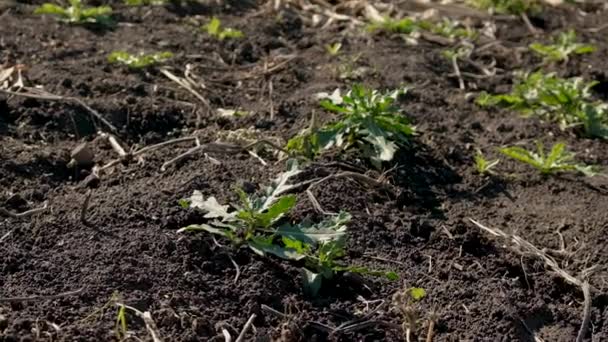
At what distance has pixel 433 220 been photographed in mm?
3771

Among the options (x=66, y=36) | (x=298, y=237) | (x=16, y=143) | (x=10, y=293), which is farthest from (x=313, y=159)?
(x=66, y=36)

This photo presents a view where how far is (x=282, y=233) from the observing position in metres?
3.25

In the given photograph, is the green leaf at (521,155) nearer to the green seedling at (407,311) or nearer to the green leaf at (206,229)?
the green seedling at (407,311)

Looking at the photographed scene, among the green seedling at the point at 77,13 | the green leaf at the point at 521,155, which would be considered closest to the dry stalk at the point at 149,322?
the green leaf at the point at 521,155

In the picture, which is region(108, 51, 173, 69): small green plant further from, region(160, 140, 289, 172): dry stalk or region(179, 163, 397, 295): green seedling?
region(179, 163, 397, 295): green seedling

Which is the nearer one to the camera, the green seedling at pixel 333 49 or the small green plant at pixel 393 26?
the green seedling at pixel 333 49

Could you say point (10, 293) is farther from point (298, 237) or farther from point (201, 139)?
point (201, 139)

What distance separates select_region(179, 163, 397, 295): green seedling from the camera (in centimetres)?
315

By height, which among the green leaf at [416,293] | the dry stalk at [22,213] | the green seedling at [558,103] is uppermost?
the dry stalk at [22,213]

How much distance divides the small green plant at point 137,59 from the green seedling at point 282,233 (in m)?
1.84

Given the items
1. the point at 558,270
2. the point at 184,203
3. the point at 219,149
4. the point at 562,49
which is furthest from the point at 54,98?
the point at 562,49

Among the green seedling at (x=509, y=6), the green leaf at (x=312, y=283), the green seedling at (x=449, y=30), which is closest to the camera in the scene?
the green leaf at (x=312, y=283)

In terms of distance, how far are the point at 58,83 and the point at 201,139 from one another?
0.94m

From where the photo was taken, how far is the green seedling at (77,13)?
574 cm
